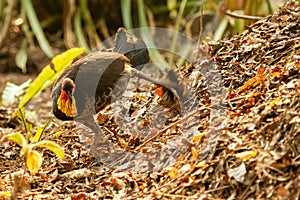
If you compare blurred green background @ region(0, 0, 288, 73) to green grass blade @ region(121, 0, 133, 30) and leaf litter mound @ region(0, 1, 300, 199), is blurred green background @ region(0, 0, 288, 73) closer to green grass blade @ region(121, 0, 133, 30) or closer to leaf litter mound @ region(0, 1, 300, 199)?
green grass blade @ region(121, 0, 133, 30)

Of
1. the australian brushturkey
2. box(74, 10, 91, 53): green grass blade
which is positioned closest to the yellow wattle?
the australian brushturkey

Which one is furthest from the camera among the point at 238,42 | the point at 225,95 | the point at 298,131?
the point at 238,42

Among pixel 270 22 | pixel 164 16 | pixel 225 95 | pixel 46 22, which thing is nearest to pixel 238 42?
pixel 270 22

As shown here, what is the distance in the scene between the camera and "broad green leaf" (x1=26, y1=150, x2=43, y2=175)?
2492 mm

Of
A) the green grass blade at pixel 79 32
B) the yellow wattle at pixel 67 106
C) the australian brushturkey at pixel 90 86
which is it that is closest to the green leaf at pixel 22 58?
the green grass blade at pixel 79 32

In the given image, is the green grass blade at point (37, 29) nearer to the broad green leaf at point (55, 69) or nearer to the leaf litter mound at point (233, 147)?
the leaf litter mound at point (233, 147)

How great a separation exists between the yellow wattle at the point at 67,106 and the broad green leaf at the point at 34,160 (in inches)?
12.1

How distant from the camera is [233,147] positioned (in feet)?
7.39

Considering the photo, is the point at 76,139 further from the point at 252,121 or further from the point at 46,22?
the point at 46,22

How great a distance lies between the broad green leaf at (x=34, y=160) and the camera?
249 cm

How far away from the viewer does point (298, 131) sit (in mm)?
2135

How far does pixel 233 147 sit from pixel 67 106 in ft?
2.68

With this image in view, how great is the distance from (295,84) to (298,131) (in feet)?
1.08

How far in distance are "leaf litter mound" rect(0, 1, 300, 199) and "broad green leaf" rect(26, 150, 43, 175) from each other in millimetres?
85
